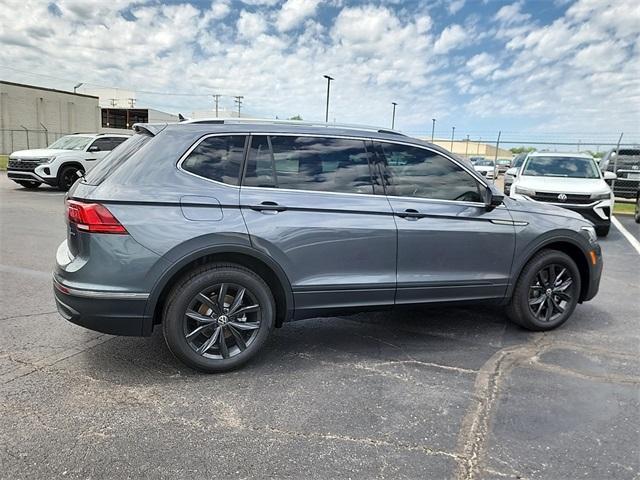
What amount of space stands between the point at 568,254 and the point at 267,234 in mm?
2945

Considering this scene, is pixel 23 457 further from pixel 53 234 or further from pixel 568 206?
pixel 568 206

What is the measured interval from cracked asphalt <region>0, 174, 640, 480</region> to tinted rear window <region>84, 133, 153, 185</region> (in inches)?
53.9

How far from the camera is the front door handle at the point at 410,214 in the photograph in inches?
158

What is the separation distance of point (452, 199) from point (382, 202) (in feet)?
2.25

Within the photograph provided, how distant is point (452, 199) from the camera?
14.0 feet

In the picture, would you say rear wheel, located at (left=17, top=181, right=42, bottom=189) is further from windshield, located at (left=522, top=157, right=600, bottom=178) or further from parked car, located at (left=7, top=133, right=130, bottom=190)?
windshield, located at (left=522, top=157, right=600, bottom=178)

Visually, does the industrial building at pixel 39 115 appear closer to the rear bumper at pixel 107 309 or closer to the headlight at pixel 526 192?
the headlight at pixel 526 192

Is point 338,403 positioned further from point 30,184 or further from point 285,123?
point 30,184

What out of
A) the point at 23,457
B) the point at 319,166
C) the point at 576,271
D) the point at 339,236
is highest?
the point at 319,166

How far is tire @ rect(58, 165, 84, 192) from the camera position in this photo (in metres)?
15.4

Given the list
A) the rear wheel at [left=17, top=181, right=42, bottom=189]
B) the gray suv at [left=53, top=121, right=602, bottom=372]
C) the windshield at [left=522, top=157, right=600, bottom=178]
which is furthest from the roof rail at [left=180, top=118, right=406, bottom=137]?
the rear wheel at [left=17, top=181, right=42, bottom=189]

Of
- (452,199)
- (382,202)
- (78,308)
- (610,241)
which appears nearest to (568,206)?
(610,241)

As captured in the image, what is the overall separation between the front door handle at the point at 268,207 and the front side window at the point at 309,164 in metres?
0.16

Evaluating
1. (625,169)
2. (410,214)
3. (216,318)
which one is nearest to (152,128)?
(216,318)
